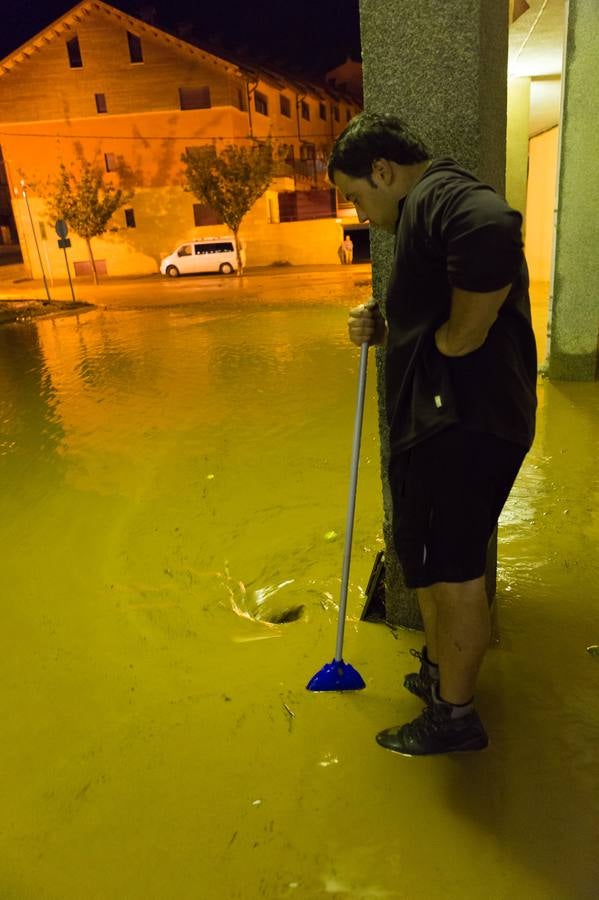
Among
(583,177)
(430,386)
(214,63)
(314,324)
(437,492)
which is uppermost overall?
(214,63)

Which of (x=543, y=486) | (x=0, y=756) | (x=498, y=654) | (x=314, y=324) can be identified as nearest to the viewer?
(x=0, y=756)

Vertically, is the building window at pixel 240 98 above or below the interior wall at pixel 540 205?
above

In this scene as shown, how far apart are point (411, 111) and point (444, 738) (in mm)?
2212

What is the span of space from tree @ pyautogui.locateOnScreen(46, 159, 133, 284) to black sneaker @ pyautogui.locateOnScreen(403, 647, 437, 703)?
2764 cm

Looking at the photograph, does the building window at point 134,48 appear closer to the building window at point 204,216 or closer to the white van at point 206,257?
the building window at point 204,216

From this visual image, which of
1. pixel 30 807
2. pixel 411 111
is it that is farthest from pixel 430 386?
pixel 30 807

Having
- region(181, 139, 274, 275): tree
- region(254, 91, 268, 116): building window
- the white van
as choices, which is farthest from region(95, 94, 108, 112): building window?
the white van

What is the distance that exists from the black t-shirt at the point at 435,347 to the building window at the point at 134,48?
34150 mm

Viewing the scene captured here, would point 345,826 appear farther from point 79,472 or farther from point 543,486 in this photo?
point 79,472

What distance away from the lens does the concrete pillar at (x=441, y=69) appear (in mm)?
2143

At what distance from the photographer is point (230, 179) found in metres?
27.6

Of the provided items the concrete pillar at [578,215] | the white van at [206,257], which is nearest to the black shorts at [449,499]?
the concrete pillar at [578,215]

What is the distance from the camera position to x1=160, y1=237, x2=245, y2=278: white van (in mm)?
27891

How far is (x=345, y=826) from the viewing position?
6.67ft
